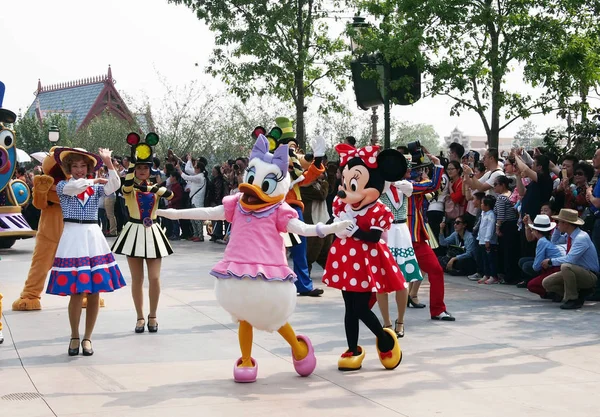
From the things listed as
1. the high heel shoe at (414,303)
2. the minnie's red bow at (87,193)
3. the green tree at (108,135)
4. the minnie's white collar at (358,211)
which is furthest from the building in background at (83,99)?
the minnie's white collar at (358,211)

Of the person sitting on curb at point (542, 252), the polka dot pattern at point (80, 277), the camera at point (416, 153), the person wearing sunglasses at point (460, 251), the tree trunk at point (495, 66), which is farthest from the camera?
the tree trunk at point (495, 66)

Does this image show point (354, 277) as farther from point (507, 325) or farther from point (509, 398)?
point (507, 325)

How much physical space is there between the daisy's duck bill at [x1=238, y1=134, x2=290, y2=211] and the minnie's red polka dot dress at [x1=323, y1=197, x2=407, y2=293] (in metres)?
0.72

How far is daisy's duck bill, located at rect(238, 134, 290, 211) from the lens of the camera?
690 centimetres


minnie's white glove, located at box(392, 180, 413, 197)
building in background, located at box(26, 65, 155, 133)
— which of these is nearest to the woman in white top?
minnie's white glove, located at box(392, 180, 413, 197)

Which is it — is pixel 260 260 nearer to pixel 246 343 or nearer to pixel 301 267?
pixel 246 343

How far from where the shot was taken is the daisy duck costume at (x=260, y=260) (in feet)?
21.9

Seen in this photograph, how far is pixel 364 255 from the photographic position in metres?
7.34

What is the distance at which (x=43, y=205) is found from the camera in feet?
31.8

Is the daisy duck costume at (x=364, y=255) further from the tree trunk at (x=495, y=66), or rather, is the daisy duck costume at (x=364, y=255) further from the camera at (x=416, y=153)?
the tree trunk at (x=495, y=66)

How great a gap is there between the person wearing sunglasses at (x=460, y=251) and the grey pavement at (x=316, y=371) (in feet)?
7.89

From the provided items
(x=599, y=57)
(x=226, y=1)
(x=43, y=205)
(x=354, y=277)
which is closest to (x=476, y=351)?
(x=354, y=277)

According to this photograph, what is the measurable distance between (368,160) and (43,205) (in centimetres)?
394

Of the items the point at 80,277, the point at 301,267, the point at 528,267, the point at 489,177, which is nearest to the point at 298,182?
the point at 301,267
